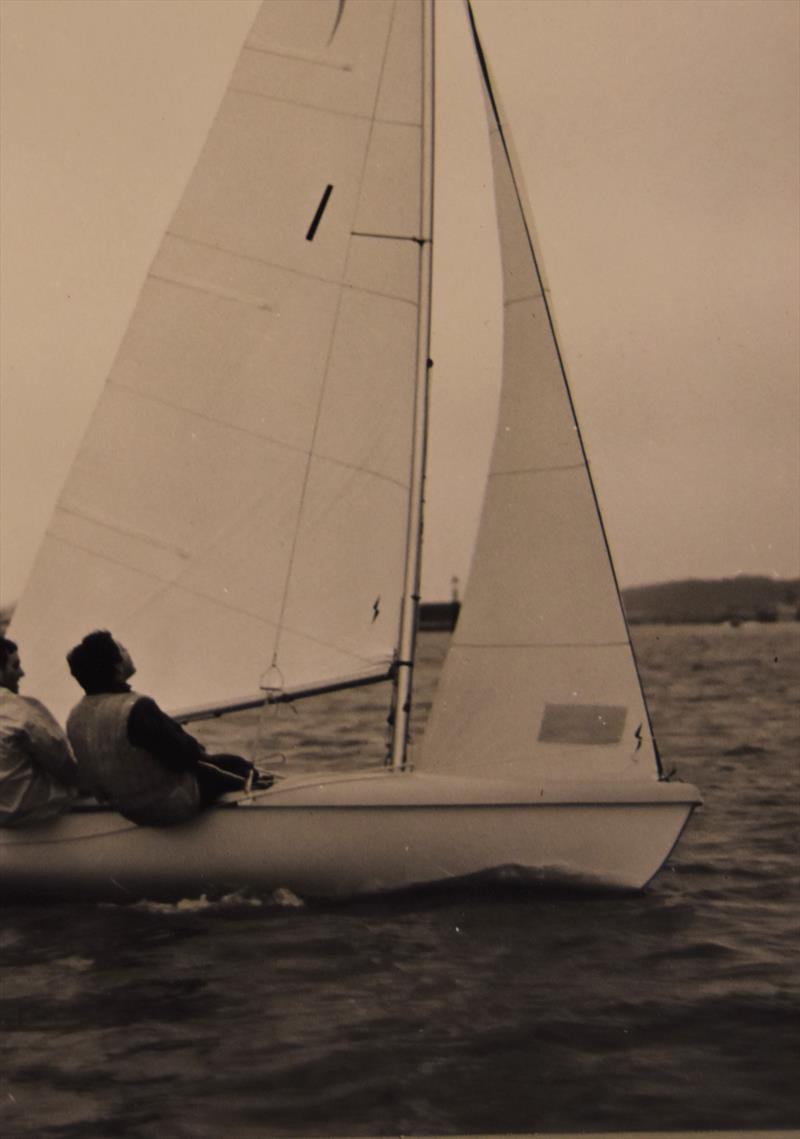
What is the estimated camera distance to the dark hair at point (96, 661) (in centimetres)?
692

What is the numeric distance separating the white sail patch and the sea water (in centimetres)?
69

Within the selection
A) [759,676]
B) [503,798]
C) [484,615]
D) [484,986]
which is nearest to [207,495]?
[484,615]

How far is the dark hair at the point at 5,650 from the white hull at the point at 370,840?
72cm

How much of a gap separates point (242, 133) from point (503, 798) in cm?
330

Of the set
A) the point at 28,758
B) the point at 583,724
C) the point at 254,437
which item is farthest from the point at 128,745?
the point at 583,724

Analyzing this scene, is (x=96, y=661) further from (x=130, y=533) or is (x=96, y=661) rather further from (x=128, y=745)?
(x=130, y=533)

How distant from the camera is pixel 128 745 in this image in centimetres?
687

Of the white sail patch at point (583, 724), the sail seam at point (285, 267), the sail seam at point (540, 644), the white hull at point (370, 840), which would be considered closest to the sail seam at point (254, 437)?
the sail seam at point (285, 267)

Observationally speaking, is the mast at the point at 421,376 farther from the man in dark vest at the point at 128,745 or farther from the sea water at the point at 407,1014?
the sea water at the point at 407,1014

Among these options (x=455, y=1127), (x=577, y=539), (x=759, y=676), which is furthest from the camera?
(x=759, y=676)

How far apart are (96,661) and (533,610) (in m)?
1.95

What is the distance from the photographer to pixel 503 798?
702 centimetres

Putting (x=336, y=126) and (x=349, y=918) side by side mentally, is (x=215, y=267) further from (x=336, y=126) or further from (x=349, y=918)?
(x=349, y=918)

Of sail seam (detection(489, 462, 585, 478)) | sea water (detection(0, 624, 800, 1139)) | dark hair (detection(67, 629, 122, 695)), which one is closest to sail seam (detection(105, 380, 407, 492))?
sail seam (detection(489, 462, 585, 478))
